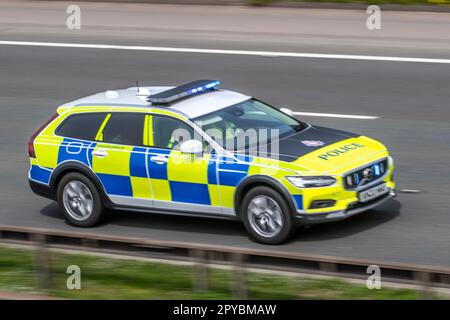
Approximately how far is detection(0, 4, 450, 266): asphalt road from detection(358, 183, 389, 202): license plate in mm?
413

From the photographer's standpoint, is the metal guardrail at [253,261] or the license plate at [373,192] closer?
the metal guardrail at [253,261]

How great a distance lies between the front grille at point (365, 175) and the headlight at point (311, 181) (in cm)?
23

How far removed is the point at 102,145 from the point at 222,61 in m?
8.55

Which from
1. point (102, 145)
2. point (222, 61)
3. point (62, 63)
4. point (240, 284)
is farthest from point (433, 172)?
point (62, 63)

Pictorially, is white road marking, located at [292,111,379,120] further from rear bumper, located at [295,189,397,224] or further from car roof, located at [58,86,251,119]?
rear bumper, located at [295,189,397,224]

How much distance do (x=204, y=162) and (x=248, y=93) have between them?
7151mm

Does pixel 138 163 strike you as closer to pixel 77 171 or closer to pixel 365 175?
pixel 77 171

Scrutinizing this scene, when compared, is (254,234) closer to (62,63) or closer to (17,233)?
(17,233)

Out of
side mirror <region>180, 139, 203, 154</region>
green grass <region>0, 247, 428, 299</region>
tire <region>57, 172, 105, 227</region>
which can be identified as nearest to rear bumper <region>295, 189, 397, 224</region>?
side mirror <region>180, 139, 203, 154</region>

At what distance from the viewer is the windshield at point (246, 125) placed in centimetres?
1200

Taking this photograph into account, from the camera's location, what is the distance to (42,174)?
13.0 meters

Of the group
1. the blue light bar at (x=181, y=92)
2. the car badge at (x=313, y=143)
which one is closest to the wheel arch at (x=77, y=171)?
the blue light bar at (x=181, y=92)

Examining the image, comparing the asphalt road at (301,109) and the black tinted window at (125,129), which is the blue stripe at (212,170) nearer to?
the asphalt road at (301,109)

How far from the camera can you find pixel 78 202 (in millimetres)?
12797
